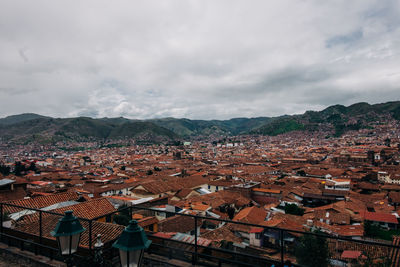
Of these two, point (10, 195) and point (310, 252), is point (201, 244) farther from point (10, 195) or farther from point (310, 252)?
point (10, 195)

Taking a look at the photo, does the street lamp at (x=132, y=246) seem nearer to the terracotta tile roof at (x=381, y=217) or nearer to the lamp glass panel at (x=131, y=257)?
the lamp glass panel at (x=131, y=257)

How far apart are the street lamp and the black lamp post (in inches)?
33.2

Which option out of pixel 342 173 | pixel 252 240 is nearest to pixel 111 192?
pixel 252 240

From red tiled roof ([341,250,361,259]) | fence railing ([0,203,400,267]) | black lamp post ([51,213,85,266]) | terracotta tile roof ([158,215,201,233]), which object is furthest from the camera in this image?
terracotta tile roof ([158,215,201,233])

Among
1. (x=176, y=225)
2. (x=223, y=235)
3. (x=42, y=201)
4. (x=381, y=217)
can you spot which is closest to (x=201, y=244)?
(x=223, y=235)

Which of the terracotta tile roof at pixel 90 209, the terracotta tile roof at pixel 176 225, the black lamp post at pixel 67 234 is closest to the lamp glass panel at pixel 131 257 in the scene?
the black lamp post at pixel 67 234

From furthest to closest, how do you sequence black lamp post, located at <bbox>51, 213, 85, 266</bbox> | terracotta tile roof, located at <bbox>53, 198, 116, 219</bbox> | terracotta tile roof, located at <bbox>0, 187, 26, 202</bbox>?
1. terracotta tile roof, located at <bbox>0, 187, 26, 202</bbox>
2. terracotta tile roof, located at <bbox>53, 198, 116, 219</bbox>
3. black lamp post, located at <bbox>51, 213, 85, 266</bbox>

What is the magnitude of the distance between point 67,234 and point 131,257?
98cm

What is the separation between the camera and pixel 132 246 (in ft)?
8.40

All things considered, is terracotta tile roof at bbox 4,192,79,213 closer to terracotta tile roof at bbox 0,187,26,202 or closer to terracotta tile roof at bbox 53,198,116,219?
terracotta tile roof at bbox 53,198,116,219

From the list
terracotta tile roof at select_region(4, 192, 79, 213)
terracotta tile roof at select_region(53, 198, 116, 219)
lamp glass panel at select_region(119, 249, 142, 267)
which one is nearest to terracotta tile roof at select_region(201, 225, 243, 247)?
terracotta tile roof at select_region(53, 198, 116, 219)

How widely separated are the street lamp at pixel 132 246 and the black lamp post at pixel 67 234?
0.84 metres

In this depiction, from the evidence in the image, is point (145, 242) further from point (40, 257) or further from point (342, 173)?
point (342, 173)

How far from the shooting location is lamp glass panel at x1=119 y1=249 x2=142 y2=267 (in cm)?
258
